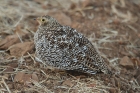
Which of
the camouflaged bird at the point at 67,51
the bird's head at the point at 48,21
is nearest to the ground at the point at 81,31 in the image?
the camouflaged bird at the point at 67,51

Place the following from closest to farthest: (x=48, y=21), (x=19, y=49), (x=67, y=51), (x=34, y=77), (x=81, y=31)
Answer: (x=67, y=51)
(x=34, y=77)
(x=48, y=21)
(x=19, y=49)
(x=81, y=31)

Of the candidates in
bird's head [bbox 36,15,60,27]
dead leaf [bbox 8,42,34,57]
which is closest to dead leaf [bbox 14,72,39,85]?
dead leaf [bbox 8,42,34,57]

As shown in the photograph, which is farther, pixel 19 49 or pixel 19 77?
pixel 19 49

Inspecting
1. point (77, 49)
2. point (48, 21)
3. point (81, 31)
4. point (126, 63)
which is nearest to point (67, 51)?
point (77, 49)

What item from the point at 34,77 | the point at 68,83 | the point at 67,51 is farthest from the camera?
the point at 34,77

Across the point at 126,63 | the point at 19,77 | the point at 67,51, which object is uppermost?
the point at 67,51

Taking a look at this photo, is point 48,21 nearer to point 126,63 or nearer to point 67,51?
point 67,51

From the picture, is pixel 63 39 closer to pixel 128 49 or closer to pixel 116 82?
pixel 116 82

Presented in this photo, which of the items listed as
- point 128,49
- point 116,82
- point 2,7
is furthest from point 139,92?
point 2,7
